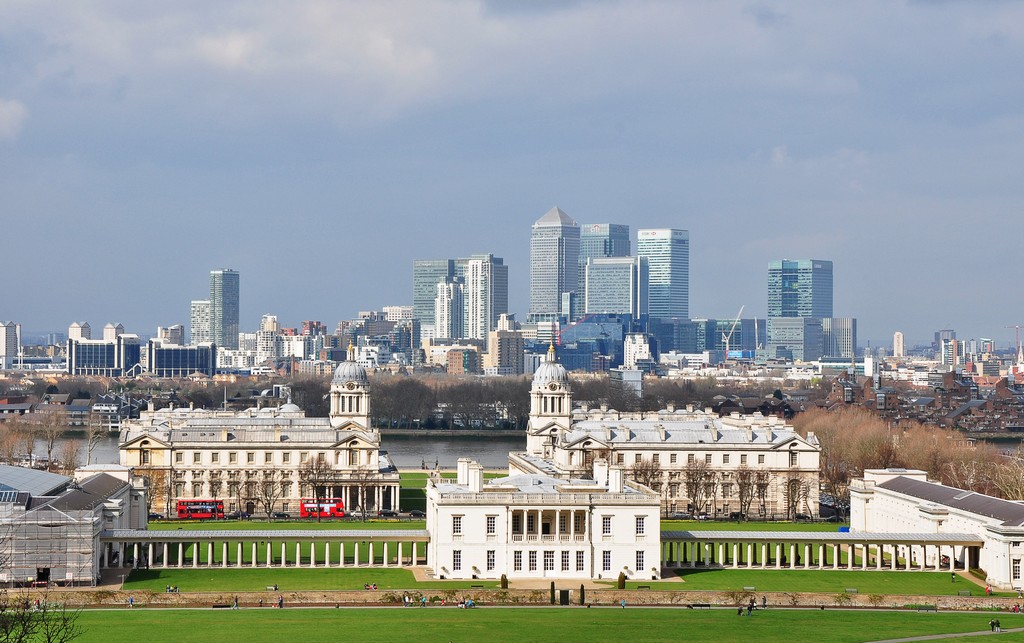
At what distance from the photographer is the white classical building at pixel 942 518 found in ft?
208

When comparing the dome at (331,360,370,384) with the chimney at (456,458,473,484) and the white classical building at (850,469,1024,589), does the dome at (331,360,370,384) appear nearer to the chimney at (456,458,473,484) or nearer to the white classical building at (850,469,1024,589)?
the chimney at (456,458,473,484)

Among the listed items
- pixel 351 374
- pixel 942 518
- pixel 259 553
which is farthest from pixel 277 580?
pixel 351 374

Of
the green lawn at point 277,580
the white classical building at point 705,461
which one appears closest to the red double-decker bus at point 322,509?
the white classical building at point 705,461

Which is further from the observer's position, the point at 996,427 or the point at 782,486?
the point at 996,427

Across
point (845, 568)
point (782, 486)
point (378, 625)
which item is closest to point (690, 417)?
point (782, 486)

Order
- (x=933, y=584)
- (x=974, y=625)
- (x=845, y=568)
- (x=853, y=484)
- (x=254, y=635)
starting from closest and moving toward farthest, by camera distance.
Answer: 1. (x=254, y=635)
2. (x=974, y=625)
3. (x=933, y=584)
4. (x=845, y=568)
5. (x=853, y=484)

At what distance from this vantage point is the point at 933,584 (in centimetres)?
6397

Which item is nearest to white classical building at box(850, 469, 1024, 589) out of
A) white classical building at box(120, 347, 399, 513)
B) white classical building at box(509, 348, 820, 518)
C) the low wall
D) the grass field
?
the low wall

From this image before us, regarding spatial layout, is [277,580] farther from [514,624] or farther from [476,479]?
[514,624]

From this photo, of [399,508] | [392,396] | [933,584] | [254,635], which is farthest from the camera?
[392,396]

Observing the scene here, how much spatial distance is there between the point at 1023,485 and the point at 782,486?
13.2m

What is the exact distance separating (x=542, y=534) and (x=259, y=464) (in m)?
32.2

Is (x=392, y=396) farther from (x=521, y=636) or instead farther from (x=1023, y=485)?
(x=521, y=636)

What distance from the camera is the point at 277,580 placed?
208 feet
